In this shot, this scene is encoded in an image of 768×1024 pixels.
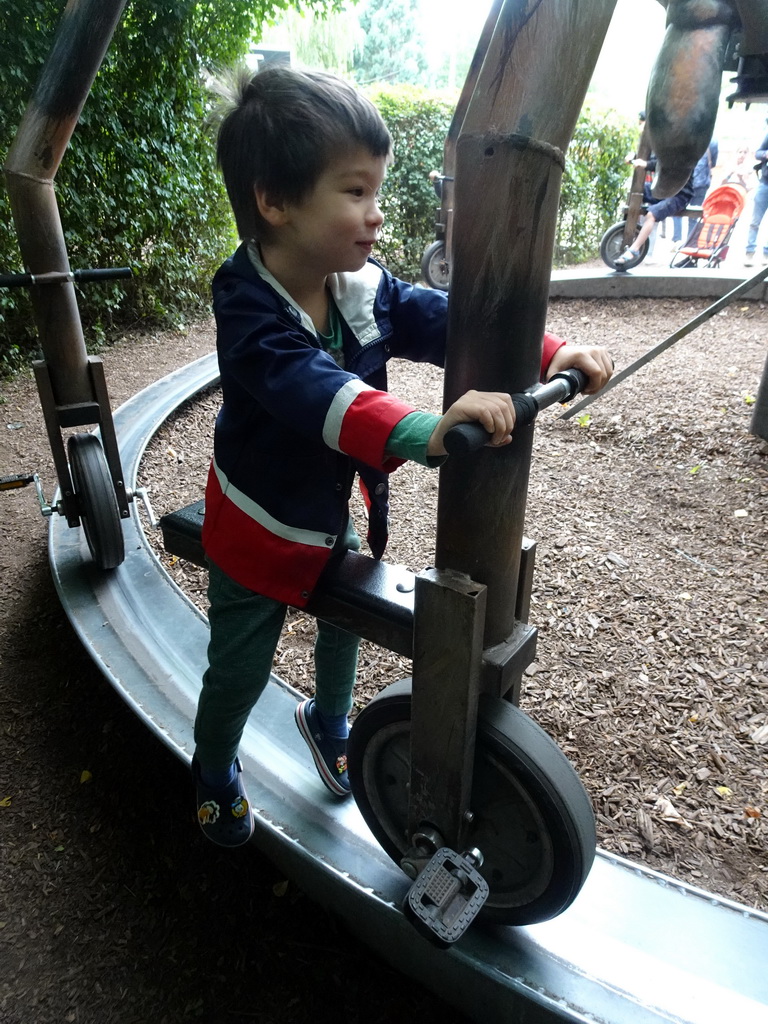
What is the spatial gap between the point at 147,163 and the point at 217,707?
217 inches

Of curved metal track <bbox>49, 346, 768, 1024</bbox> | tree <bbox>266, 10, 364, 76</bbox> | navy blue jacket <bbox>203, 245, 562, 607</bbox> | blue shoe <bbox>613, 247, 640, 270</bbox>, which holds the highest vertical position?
tree <bbox>266, 10, 364, 76</bbox>

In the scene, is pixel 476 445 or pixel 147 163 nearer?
pixel 476 445

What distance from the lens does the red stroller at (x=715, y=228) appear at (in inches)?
324

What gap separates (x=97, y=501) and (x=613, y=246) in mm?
6602

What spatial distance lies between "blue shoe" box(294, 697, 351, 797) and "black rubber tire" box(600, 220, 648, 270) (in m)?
6.62

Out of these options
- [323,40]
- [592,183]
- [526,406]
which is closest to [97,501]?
[526,406]

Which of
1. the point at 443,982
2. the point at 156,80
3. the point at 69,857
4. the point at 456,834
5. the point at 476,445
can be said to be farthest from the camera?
the point at 156,80

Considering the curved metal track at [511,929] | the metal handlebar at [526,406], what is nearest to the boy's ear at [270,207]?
the metal handlebar at [526,406]

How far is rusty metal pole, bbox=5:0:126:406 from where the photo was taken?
1.99 m

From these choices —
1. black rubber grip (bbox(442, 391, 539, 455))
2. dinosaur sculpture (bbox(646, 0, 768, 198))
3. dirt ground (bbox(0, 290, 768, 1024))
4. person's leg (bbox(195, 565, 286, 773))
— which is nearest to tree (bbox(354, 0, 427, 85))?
dirt ground (bbox(0, 290, 768, 1024))

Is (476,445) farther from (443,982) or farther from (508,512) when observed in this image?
(443,982)

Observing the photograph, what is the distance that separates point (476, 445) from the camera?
2.70 ft

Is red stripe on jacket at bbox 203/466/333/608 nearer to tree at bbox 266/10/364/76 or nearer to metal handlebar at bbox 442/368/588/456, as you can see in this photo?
metal handlebar at bbox 442/368/588/456

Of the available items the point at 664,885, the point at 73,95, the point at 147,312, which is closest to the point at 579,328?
the point at 147,312
